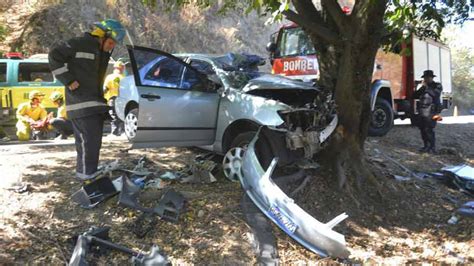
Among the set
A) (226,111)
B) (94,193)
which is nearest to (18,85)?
(226,111)

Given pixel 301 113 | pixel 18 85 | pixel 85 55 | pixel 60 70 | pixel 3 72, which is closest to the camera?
pixel 60 70

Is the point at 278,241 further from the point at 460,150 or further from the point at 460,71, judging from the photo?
the point at 460,71

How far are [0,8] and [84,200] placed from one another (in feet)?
44.9

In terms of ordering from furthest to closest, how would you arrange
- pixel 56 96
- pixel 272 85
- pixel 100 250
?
pixel 56 96, pixel 272 85, pixel 100 250

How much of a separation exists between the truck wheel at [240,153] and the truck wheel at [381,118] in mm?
4985

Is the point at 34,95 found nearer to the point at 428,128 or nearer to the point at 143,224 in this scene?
the point at 143,224

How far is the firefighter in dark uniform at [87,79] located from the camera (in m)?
5.16

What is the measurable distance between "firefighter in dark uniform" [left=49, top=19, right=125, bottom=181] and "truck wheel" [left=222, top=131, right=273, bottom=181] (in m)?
1.60

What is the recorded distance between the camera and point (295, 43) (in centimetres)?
1030

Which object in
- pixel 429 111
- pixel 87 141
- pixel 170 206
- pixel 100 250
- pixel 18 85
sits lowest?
pixel 100 250

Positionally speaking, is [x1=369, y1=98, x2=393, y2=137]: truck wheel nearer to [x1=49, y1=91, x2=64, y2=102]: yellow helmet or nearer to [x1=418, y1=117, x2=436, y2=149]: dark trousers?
[x1=418, y1=117, x2=436, y2=149]: dark trousers

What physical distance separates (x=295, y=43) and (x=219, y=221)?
20.7ft

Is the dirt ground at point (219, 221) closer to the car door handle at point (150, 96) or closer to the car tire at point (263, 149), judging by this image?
the car tire at point (263, 149)

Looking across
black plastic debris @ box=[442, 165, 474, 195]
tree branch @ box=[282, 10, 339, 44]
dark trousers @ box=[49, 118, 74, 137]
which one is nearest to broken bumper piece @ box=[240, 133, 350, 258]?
tree branch @ box=[282, 10, 339, 44]
